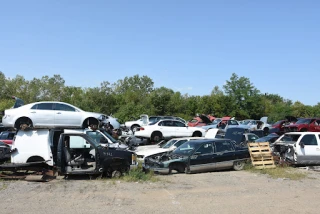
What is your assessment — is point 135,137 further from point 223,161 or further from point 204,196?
point 204,196

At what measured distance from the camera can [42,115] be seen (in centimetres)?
1461

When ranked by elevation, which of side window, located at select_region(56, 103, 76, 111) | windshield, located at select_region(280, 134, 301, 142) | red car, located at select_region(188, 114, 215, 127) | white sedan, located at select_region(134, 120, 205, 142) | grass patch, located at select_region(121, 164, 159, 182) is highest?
side window, located at select_region(56, 103, 76, 111)

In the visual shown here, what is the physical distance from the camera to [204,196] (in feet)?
31.3

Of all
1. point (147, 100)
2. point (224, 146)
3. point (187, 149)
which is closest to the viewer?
point (187, 149)

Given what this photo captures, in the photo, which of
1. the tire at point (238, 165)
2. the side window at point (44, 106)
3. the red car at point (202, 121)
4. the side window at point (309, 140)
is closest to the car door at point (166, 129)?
the tire at point (238, 165)

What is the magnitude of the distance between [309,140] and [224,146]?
4116mm

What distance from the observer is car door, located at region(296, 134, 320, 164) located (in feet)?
50.9

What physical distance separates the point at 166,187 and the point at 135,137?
11367 mm

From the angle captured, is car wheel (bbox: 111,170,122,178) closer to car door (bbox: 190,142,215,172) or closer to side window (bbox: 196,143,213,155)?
car door (bbox: 190,142,215,172)

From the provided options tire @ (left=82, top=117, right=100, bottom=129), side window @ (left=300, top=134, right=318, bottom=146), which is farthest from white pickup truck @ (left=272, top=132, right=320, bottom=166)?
tire @ (left=82, top=117, right=100, bottom=129)

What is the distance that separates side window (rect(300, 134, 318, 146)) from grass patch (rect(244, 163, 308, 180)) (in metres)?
1.53

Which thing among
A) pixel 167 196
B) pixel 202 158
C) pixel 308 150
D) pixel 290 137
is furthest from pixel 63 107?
pixel 308 150

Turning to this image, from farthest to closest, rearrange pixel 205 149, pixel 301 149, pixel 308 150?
pixel 308 150 < pixel 301 149 < pixel 205 149

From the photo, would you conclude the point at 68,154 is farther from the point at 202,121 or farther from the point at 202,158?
the point at 202,121
